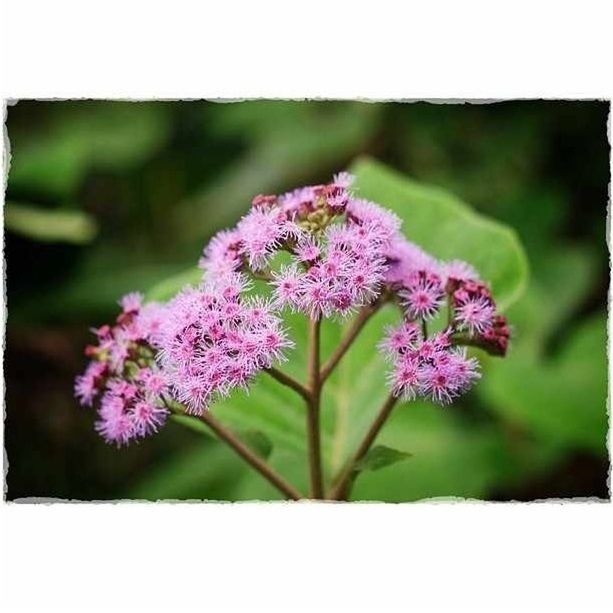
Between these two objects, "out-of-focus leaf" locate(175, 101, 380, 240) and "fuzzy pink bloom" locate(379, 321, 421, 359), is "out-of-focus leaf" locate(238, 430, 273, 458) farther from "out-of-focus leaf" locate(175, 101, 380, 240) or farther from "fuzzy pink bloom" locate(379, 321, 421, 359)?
"out-of-focus leaf" locate(175, 101, 380, 240)

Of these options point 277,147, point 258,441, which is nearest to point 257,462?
point 258,441

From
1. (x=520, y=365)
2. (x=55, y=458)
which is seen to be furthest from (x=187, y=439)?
(x=520, y=365)

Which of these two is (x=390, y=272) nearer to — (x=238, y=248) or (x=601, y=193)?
(x=238, y=248)

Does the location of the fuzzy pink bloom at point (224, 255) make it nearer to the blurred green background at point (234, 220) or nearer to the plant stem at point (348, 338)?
the plant stem at point (348, 338)

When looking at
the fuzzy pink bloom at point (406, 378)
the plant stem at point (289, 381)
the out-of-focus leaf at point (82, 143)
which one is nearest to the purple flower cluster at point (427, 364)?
the fuzzy pink bloom at point (406, 378)

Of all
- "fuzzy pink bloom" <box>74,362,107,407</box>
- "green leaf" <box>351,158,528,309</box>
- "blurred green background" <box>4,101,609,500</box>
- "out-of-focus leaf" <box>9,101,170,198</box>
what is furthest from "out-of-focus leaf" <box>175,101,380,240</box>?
"fuzzy pink bloom" <box>74,362,107,407</box>

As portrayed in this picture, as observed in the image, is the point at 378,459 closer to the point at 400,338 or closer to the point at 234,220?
the point at 400,338
